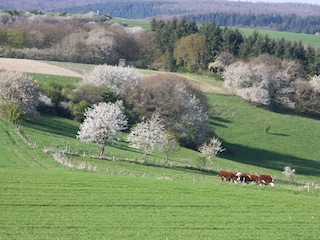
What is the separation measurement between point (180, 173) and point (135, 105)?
73.3 feet

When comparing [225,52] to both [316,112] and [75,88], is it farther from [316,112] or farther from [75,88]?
[75,88]

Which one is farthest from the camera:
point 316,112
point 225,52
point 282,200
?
point 225,52

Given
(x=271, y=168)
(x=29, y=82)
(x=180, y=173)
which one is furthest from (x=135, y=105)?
(x=180, y=173)

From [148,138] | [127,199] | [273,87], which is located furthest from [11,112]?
[273,87]

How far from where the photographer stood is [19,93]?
181ft

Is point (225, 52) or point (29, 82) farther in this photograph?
point (225, 52)

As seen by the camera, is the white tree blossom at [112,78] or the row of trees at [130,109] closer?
the row of trees at [130,109]

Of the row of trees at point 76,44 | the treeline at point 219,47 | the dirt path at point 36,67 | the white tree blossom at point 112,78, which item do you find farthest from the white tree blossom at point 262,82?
the row of trees at point 76,44

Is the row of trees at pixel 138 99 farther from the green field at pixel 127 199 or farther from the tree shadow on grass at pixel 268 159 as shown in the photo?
the green field at pixel 127 199

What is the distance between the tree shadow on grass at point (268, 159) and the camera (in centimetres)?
5831

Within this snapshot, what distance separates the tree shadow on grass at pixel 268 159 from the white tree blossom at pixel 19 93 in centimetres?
1862

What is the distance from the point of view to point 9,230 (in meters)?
20.5

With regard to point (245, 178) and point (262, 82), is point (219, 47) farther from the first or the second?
point (245, 178)

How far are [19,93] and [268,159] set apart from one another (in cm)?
2513
